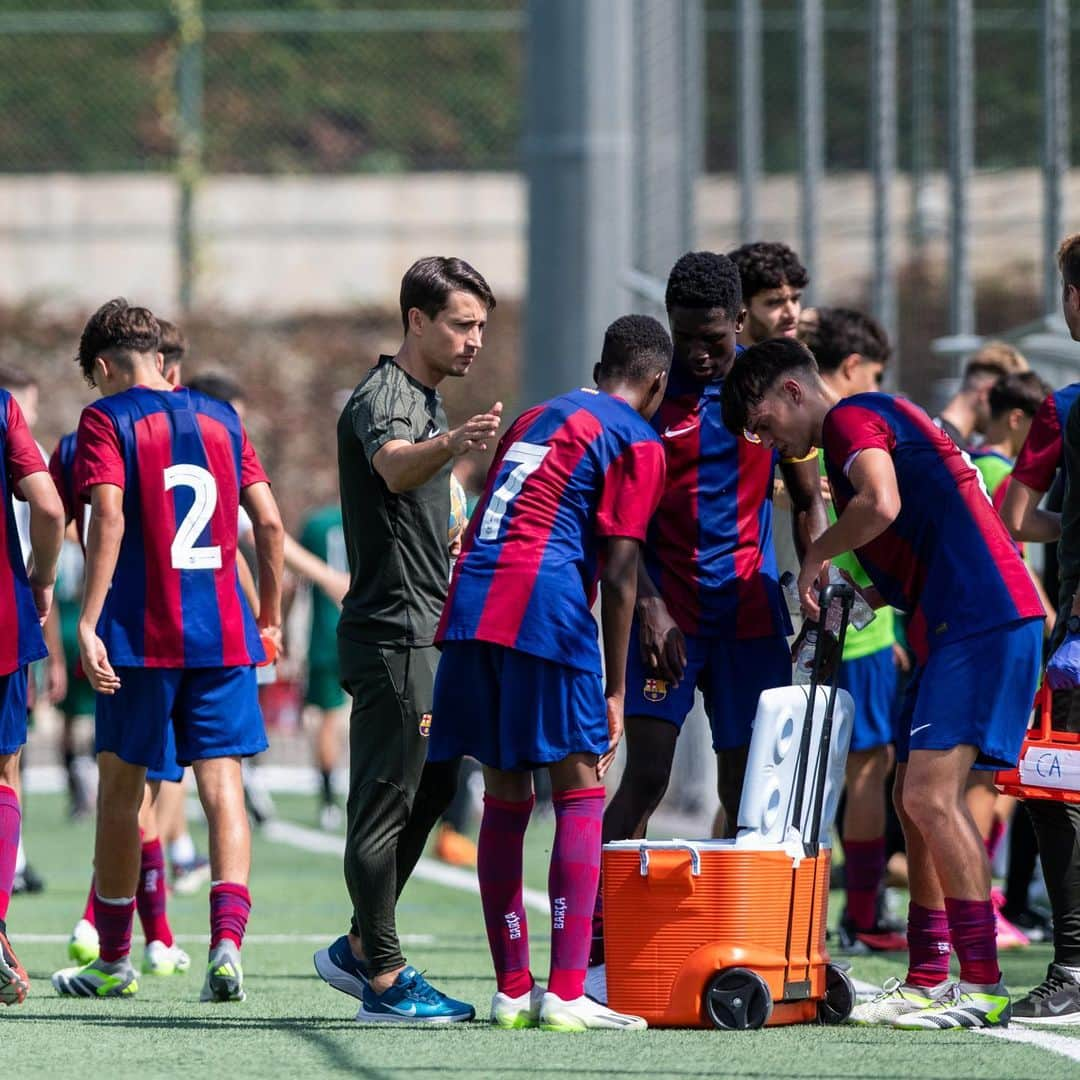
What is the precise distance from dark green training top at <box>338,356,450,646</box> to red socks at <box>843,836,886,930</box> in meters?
2.51

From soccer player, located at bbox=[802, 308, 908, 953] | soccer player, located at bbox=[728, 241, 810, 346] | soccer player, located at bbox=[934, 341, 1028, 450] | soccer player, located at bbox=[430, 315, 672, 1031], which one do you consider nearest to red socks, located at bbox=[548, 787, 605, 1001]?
soccer player, located at bbox=[430, 315, 672, 1031]

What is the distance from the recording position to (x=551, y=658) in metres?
6.06

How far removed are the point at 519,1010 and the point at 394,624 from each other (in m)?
1.07

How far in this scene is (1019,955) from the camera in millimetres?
8328

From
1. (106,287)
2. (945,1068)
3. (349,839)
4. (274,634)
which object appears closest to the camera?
(945,1068)

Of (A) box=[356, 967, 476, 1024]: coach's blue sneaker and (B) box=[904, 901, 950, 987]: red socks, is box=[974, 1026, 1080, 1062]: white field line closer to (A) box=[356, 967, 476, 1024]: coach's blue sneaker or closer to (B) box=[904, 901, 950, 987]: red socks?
(B) box=[904, 901, 950, 987]: red socks

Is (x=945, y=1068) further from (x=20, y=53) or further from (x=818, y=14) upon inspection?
(x=20, y=53)

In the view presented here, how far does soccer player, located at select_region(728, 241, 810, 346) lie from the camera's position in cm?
744

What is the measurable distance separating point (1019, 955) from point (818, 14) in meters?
6.47

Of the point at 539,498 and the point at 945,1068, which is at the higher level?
the point at 539,498

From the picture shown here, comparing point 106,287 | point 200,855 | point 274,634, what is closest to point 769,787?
point 274,634

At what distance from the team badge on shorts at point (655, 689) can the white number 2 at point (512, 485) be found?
75 cm

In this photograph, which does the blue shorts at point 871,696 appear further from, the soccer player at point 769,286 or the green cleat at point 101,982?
the green cleat at point 101,982

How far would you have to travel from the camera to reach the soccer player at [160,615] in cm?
704
